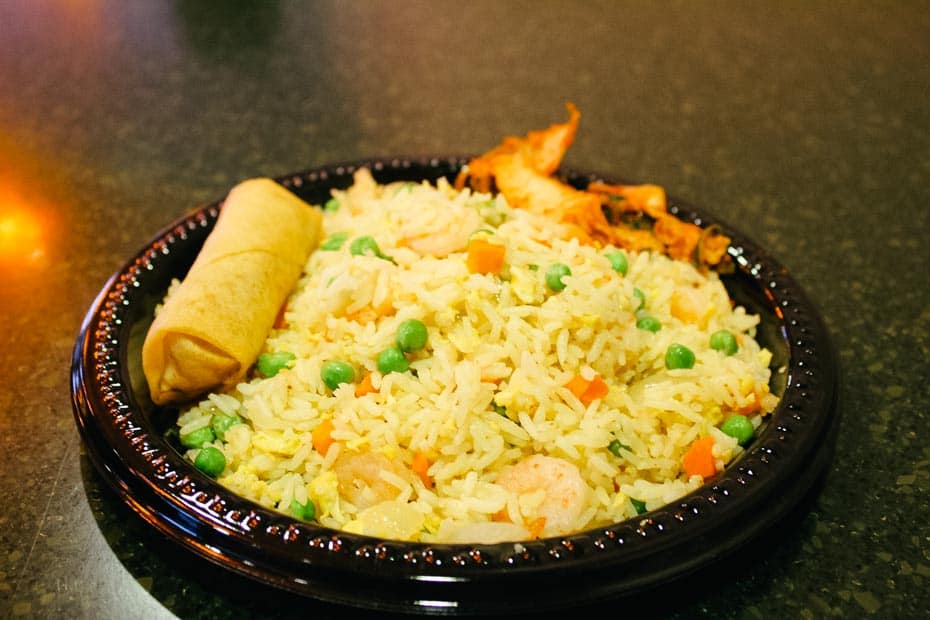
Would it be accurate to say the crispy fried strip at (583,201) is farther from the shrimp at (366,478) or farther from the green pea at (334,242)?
the shrimp at (366,478)

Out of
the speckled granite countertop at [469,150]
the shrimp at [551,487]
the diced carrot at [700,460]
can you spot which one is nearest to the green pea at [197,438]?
the speckled granite countertop at [469,150]

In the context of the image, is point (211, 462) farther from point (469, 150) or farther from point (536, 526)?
point (469, 150)

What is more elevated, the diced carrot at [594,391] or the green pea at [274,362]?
the diced carrot at [594,391]

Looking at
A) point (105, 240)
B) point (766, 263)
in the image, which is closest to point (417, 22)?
point (105, 240)

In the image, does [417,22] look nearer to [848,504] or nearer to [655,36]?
[655,36]

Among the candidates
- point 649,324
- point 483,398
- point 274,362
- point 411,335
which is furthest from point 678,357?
point 274,362

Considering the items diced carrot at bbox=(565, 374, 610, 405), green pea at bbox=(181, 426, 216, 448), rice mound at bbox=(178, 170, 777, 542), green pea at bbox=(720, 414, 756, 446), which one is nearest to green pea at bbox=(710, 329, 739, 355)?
rice mound at bbox=(178, 170, 777, 542)

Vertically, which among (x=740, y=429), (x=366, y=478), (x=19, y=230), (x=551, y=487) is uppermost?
(x=740, y=429)
